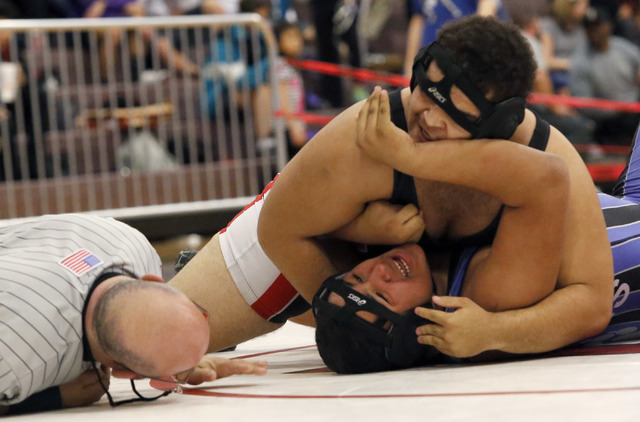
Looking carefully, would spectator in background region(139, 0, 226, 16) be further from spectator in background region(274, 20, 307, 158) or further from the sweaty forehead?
the sweaty forehead

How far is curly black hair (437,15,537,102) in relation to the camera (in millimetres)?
2057

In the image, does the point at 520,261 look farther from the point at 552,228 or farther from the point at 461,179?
the point at 461,179

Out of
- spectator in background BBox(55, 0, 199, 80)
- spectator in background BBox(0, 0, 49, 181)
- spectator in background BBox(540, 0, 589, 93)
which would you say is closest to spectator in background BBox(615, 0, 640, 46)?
spectator in background BBox(540, 0, 589, 93)

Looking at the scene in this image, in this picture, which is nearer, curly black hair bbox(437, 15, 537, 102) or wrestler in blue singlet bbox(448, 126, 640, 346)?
curly black hair bbox(437, 15, 537, 102)

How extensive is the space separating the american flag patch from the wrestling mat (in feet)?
0.96

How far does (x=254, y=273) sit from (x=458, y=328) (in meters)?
0.80

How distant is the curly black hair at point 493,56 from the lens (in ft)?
6.75

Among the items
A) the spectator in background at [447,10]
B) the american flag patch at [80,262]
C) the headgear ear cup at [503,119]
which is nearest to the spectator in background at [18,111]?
the spectator in background at [447,10]

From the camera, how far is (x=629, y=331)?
258 cm

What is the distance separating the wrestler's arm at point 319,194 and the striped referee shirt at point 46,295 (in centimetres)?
37

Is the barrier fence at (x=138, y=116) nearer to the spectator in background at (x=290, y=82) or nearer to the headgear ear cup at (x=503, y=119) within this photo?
the spectator in background at (x=290, y=82)

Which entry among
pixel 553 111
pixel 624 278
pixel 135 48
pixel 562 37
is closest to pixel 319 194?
pixel 624 278

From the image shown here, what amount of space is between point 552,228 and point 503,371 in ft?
1.11

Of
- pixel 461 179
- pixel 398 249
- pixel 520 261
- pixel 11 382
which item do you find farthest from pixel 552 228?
pixel 11 382
